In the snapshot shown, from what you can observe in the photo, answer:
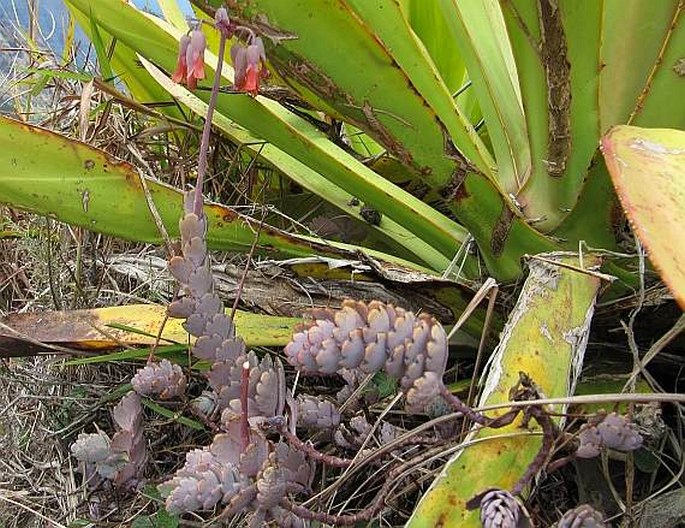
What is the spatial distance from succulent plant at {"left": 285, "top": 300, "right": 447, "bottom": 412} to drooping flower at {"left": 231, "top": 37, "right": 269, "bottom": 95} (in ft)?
0.86

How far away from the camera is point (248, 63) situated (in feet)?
2.01

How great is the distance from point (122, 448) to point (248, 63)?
0.33 metres

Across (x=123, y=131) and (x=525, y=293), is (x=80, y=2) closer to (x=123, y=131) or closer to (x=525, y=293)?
(x=123, y=131)

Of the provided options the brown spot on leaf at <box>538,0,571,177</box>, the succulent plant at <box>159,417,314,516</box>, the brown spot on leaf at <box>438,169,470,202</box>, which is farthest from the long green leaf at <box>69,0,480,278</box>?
the succulent plant at <box>159,417,314,516</box>

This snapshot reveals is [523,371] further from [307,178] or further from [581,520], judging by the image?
[307,178]

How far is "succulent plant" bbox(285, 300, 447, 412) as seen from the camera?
16.6 inches

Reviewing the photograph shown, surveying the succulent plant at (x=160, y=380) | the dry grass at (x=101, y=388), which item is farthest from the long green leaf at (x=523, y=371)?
the succulent plant at (x=160, y=380)

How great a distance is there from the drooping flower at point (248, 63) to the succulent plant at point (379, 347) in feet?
0.86

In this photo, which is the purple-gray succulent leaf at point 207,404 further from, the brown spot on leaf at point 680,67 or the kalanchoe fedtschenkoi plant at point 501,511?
the brown spot on leaf at point 680,67

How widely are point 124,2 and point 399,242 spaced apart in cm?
43

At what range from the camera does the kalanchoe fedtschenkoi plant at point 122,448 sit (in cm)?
66

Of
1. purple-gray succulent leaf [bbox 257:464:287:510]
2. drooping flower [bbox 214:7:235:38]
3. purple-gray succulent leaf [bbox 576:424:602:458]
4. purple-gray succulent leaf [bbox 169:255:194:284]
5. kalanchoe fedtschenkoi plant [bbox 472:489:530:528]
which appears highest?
drooping flower [bbox 214:7:235:38]


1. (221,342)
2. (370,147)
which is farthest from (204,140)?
(370,147)

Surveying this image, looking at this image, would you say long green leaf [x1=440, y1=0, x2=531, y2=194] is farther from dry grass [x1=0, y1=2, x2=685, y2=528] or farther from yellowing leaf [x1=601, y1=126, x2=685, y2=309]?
yellowing leaf [x1=601, y1=126, x2=685, y2=309]
